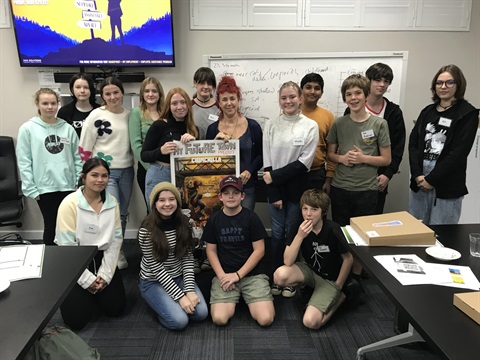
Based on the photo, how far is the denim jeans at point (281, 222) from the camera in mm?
2725

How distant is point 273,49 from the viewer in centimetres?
341

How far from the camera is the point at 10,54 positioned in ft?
11.1

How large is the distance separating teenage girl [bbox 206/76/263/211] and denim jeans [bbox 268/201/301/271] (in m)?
0.22

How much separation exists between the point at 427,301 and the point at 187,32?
2958 millimetres

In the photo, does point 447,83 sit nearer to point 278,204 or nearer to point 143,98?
point 278,204

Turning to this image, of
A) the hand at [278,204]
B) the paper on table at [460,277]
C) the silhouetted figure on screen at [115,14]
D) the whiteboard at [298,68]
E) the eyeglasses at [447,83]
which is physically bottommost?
the hand at [278,204]

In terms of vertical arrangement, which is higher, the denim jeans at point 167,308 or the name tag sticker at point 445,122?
the name tag sticker at point 445,122

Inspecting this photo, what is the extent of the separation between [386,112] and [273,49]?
1.21m

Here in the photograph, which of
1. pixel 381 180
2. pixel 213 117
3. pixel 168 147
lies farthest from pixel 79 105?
pixel 381 180

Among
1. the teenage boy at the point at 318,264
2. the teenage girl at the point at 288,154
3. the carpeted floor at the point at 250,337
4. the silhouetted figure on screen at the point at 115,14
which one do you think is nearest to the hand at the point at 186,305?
the carpeted floor at the point at 250,337

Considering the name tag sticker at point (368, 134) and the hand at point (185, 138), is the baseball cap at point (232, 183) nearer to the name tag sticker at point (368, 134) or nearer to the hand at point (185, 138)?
the hand at point (185, 138)

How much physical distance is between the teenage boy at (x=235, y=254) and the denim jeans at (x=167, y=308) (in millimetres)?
94

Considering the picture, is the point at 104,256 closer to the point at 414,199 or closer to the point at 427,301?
the point at 427,301

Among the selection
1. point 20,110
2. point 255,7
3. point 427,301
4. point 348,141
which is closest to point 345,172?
point 348,141
